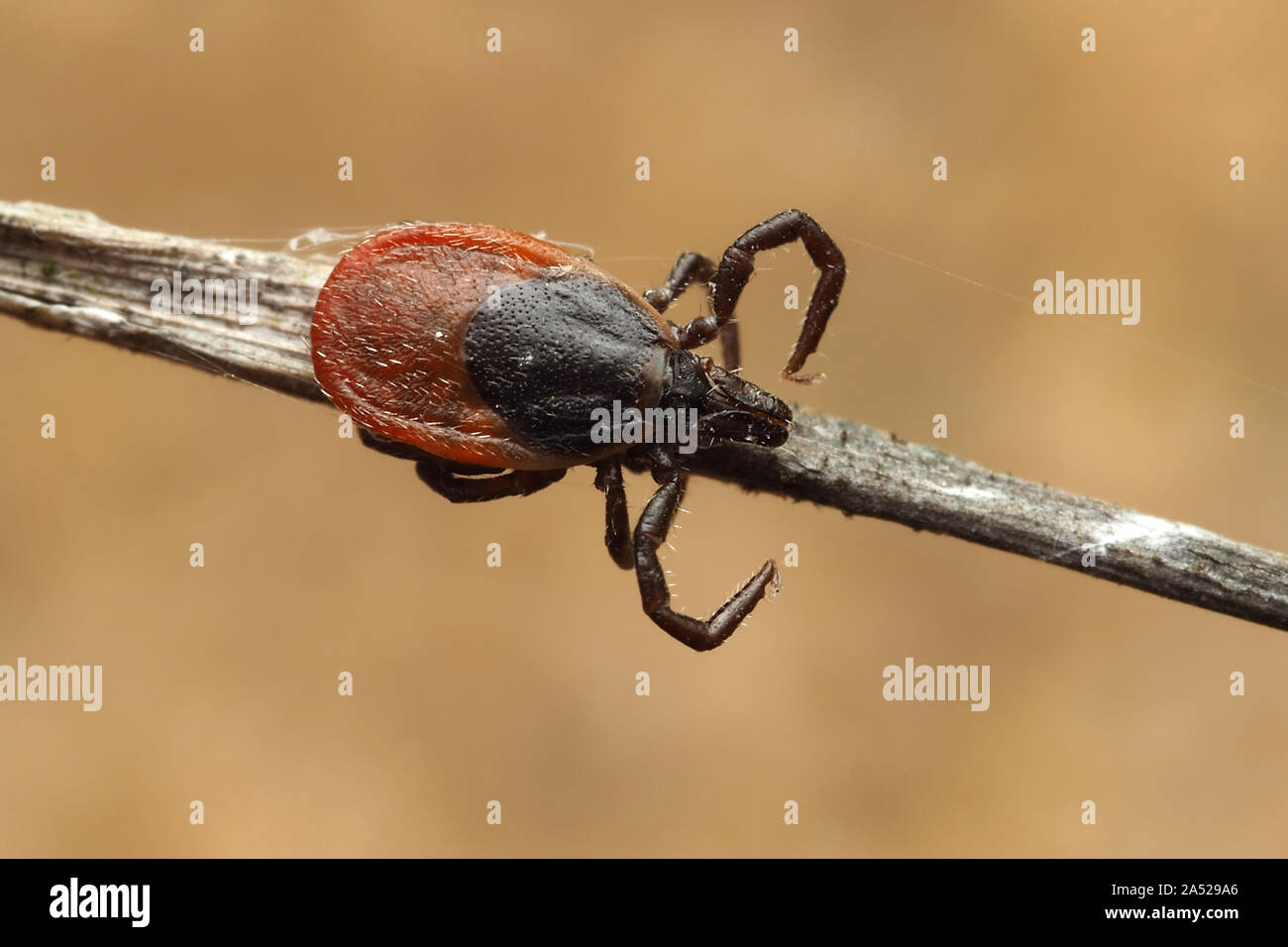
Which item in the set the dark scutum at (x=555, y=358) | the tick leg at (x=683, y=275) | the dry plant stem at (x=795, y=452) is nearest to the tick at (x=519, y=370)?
the dark scutum at (x=555, y=358)

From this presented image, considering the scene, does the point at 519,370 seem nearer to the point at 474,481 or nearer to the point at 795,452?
the point at 474,481

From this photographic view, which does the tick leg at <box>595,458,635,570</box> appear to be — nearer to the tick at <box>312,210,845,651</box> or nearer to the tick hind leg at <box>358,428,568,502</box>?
the tick at <box>312,210,845,651</box>

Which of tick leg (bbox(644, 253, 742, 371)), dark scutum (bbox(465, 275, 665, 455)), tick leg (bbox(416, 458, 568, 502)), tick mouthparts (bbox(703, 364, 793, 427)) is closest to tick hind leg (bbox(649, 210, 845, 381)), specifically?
tick leg (bbox(644, 253, 742, 371))

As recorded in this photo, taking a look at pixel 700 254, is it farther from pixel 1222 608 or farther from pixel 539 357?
pixel 1222 608

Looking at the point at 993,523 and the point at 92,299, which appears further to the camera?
the point at 92,299

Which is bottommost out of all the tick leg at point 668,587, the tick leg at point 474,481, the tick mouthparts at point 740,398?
the tick leg at point 668,587

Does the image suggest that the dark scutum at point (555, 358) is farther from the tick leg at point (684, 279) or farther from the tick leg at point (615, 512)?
the tick leg at point (684, 279)

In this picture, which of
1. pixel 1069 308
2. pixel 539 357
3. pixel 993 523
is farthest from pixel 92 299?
pixel 1069 308
